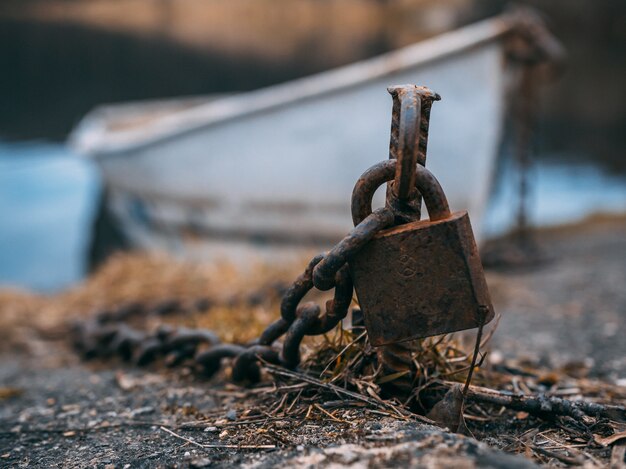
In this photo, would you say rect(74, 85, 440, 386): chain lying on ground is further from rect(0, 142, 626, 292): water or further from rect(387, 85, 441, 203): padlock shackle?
rect(0, 142, 626, 292): water

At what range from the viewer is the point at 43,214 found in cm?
869

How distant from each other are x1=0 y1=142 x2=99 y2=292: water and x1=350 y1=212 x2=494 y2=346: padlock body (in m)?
5.17

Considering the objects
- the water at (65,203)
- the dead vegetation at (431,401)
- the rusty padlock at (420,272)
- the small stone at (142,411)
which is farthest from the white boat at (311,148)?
the rusty padlock at (420,272)

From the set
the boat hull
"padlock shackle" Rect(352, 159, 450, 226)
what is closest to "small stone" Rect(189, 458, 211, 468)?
"padlock shackle" Rect(352, 159, 450, 226)

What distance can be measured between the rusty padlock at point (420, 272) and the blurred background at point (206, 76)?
4.19m

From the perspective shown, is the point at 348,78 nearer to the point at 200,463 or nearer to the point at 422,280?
the point at 422,280

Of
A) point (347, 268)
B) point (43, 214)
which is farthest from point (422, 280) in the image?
point (43, 214)

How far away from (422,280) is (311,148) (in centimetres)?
379

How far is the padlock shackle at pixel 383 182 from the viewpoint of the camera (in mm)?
1328

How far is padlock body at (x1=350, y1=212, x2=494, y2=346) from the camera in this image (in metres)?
1.32

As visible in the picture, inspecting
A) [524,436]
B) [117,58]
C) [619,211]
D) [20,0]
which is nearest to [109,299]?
[524,436]

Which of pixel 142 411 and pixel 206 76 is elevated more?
pixel 206 76

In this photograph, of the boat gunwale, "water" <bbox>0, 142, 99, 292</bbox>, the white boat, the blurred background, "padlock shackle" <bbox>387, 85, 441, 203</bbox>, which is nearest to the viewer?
"padlock shackle" <bbox>387, 85, 441, 203</bbox>

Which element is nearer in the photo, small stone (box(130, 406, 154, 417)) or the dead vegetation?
the dead vegetation
